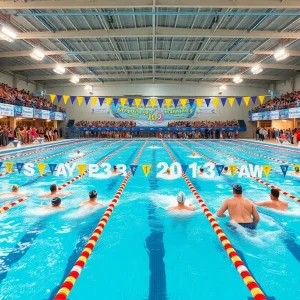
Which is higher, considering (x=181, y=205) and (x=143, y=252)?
(x=181, y=205)

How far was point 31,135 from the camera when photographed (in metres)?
20.1

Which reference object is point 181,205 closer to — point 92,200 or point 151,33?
point 92,200

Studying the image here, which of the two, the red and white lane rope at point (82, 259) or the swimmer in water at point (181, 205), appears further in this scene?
the swimmer in water at point (181, 205)

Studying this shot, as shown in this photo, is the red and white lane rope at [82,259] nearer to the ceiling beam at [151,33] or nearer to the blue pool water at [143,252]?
the blue pool water at [143,252]

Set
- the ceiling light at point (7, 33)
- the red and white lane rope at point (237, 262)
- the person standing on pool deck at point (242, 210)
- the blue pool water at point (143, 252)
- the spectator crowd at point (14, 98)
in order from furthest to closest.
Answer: the spectator crowd at point (14, 98)
the ceiling light at point (7, 33)
the person standing on pool deck at point (242, 210)
the blue pool water at point (143, 252)
the red and white lane rope at point (237, 262)

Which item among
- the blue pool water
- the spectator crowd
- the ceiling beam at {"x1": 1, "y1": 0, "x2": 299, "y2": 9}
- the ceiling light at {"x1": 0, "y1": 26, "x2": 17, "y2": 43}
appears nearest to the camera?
the blue pool water

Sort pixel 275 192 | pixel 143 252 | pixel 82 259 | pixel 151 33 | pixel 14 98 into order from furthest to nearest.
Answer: pixel 14 98 → pixel 151 33 → pixel 275 192 → pixel 143 252 → pixel 82 259

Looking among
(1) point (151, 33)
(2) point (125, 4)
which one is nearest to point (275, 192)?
(2) point (125, 4)

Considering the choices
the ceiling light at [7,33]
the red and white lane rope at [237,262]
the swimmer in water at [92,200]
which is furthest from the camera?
the ceiling light at [7,33]

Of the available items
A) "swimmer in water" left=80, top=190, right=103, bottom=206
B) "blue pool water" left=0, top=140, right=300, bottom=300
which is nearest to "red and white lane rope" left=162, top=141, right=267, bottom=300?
"blue pool water" left=0, top=140, right=300, bottom=300

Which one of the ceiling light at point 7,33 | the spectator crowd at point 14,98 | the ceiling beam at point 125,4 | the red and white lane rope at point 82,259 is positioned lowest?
the red and white lane rope at point 82,259

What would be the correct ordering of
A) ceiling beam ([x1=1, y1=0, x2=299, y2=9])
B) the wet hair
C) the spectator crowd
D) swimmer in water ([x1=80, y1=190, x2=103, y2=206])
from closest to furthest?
the wet hair, swimmer in water ([x1=80, y1=190, x2=103, y2=206]), ceiling beam ([x1=1, y1=0, x2=299, y2=9]), the spectator crowd

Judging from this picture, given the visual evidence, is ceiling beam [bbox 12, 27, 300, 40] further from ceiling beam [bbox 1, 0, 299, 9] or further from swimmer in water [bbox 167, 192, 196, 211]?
swimmer in water [bbox 167, 192, 196, 211]

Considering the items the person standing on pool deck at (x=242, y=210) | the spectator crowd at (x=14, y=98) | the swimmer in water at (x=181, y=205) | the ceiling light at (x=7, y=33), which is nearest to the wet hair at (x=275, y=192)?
the person standing on pool deck at (x=242, y=210)
